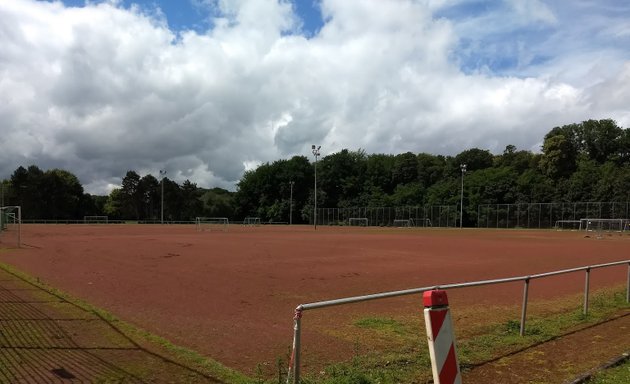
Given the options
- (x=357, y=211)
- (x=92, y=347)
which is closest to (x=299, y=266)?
(x=92, y=347)

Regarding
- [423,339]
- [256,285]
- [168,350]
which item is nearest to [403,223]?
[256,285]

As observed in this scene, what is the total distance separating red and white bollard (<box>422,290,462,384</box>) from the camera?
3518 millimetres

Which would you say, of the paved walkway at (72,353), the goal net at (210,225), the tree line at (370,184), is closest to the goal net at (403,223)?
the tree line at (370,184)

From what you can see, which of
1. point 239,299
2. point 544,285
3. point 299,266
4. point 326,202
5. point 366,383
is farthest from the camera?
point 326,202

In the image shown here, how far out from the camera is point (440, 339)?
357 centimetres

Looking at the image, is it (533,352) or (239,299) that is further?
(239,299)

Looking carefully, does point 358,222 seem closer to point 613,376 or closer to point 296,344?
point 613,376

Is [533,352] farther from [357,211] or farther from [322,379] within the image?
[357,211]

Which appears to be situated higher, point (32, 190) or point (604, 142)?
point (604, 142)

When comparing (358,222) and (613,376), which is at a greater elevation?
(613,376)

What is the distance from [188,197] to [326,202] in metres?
34.6

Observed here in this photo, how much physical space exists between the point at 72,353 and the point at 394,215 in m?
94.9

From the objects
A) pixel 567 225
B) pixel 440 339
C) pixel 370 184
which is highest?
pixel 370 184

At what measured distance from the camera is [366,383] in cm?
541
